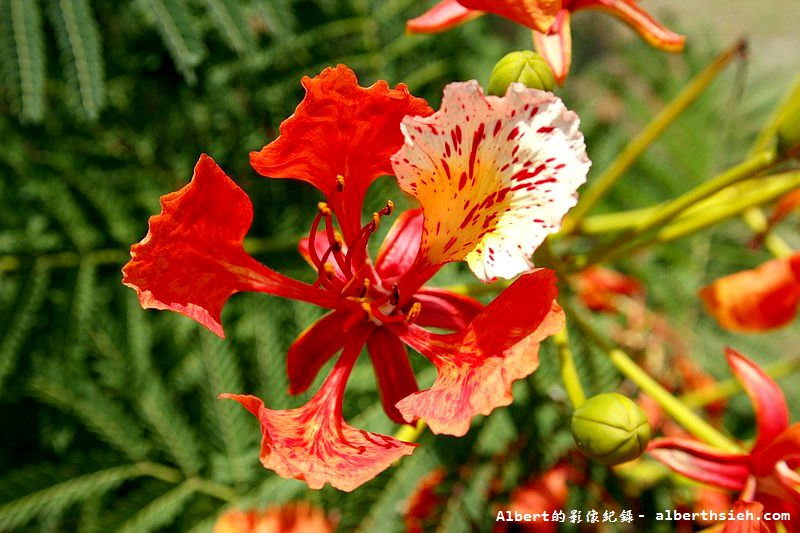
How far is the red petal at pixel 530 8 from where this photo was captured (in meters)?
1.14

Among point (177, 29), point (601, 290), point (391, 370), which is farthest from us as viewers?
point (601, 290)

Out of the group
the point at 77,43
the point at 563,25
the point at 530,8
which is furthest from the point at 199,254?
the point at 77,43

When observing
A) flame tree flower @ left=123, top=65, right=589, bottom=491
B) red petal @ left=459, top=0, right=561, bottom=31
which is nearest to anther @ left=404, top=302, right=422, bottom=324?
flame tree flower @ left=123, top=65, right=589, bottom=491

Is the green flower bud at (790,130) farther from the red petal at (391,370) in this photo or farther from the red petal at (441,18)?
the red petal at (391,370)

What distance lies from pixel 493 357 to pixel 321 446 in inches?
11.5

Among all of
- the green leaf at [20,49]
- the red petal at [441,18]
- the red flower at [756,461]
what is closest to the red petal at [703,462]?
the red flower at [756,461]

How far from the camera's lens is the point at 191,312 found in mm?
1171

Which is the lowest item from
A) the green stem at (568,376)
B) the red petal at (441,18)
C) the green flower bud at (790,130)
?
the green stem at (568,376)

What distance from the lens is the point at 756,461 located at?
4.37 ft

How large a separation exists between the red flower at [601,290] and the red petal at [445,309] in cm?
113

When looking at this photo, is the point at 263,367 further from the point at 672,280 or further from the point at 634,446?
the point at 672,280

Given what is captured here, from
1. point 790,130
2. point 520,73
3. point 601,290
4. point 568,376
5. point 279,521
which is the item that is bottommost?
point 279,521

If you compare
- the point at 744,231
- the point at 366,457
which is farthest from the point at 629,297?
the point at 366,457

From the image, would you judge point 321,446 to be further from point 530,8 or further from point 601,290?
point 601,290
